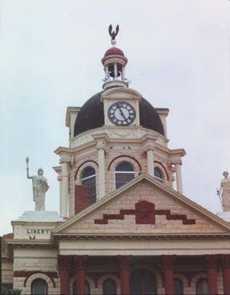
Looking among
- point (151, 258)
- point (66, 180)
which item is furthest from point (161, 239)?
point (66, 180)

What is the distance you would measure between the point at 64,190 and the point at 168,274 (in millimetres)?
13310

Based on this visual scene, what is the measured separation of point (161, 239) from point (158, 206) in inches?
70.7

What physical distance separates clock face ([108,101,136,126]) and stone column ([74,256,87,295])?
15050 millimetres

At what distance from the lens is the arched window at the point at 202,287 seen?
1626 inches

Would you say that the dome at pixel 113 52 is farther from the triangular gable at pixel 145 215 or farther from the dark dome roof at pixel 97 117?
the triangular gable at pixel 145 215

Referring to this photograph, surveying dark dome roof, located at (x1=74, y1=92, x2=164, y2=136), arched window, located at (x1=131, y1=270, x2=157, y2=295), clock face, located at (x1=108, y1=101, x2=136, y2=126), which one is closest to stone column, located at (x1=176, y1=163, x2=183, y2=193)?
dark dome roof, located at (x1=74, y1=92, x2=164, y2=136)

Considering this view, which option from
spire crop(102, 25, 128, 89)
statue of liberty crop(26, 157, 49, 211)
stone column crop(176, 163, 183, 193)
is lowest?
statue of liberty crop(26, 157, 49, 211)

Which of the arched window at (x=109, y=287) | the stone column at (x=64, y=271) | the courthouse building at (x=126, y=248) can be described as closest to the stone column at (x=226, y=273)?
the courthouse building at (x=126, y=248)

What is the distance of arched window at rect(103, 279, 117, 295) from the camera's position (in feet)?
134

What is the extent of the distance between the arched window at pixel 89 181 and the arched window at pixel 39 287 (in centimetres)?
993

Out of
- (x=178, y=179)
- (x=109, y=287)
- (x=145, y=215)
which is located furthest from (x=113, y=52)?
(x=109, y=287)

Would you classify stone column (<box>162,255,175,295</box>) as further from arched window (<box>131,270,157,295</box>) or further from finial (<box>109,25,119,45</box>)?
finial (<box>109,25,119,45</box>)

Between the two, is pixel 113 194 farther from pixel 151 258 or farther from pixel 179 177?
pixel 179 177

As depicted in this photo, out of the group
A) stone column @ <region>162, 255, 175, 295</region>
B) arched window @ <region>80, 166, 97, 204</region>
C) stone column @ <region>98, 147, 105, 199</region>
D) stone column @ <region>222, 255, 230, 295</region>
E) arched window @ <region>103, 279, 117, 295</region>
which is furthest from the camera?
arched window @ <region>80, 166, 97, 204</region>
